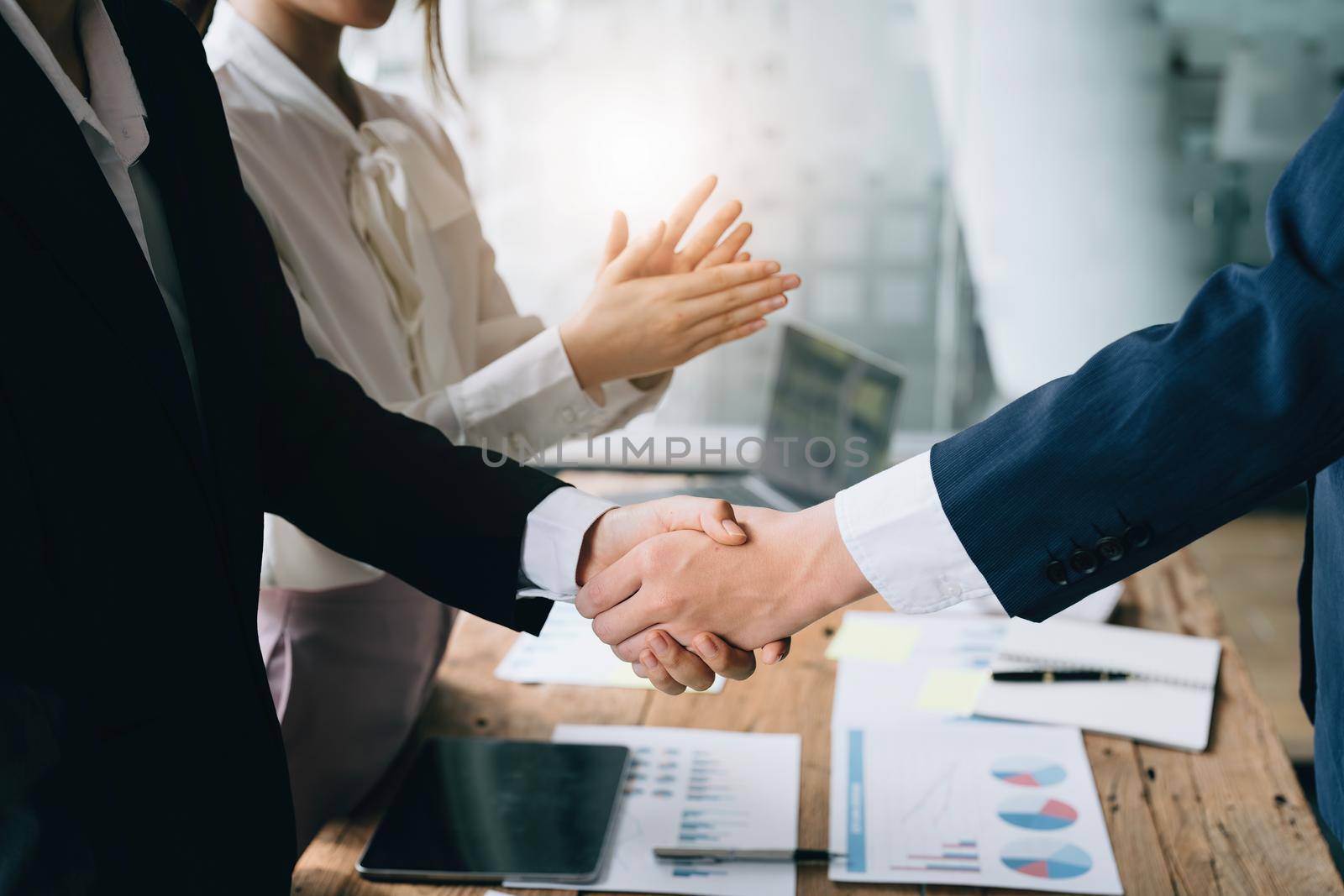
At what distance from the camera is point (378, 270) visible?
4.43 ft

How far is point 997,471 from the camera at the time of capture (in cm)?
91

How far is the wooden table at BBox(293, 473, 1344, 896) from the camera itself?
98cm

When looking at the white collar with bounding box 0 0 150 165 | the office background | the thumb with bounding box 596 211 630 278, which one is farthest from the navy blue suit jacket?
the office background

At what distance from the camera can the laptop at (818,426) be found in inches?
78.5

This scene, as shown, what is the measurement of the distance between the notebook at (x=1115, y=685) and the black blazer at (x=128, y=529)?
81 centimetres

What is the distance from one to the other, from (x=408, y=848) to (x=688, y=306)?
0.67 metres

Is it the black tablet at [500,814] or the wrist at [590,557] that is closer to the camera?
the black tablet at [500,814]

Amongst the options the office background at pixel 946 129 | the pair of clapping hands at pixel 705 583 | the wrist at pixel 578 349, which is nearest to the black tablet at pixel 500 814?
the pair of clapping hands at pixel 705 583

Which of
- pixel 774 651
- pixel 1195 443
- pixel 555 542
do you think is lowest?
pixel 774 651

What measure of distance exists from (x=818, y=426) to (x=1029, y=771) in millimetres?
1026

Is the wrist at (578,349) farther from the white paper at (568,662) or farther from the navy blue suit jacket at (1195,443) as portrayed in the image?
the navy blue suit jacket at (1195,443)

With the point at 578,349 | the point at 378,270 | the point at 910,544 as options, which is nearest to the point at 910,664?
the point at 910,544

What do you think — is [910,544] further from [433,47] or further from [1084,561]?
[433,47]

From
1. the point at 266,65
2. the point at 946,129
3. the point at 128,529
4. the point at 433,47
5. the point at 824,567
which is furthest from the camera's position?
the point at 946,129
